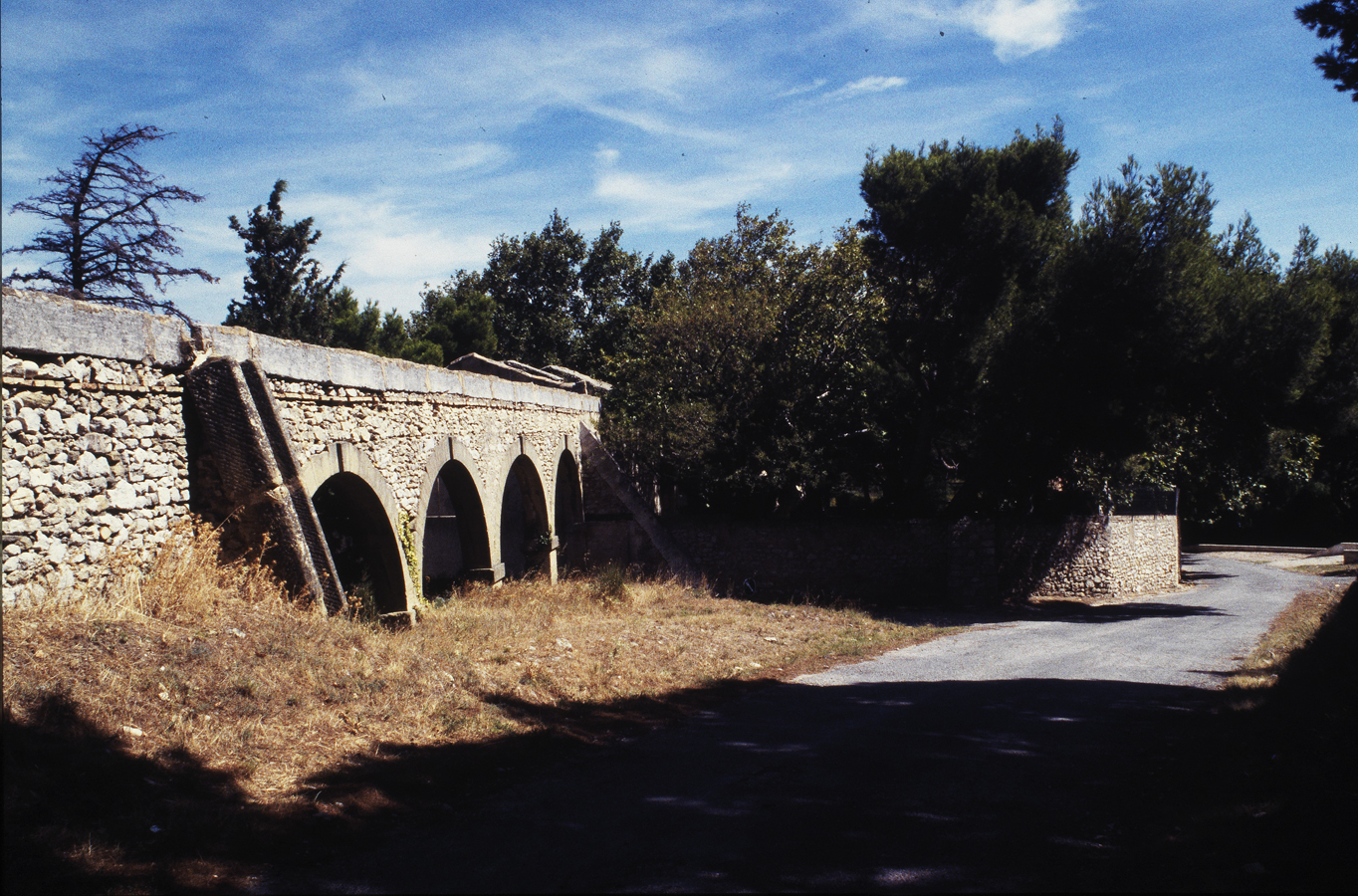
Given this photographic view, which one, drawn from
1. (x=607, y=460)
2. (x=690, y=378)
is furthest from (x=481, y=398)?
(x=690, y=378)

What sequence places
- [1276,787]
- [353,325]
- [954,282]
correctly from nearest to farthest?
1. [1276,787]
2. [954,282]
3. [353,325]

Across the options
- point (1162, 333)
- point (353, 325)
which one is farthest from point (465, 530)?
point (353, 325)

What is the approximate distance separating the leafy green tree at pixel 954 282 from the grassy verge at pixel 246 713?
10.3m

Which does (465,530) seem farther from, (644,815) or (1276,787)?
(1276,787)

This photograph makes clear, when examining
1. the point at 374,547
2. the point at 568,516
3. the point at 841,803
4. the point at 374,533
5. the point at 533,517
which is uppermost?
the point at 374,533

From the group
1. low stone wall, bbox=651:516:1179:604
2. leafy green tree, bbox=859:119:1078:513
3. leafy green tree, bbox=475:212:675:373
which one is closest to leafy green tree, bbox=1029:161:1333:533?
leafy green tree, bbox=859:119:1078:513

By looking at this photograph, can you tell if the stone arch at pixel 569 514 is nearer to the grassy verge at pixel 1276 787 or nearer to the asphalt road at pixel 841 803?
the asphalt road at pixel 841 803

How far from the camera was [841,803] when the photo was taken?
16.9ft

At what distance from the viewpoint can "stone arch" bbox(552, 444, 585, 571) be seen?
1905 cm

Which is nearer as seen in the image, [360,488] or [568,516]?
[360,488]

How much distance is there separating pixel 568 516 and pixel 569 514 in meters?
0.05

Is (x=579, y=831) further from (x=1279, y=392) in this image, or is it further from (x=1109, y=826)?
(x=1279, y=392)

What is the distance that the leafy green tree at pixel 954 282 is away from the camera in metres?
18.3

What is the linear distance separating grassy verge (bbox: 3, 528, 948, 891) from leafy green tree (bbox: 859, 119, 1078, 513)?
1035cm
